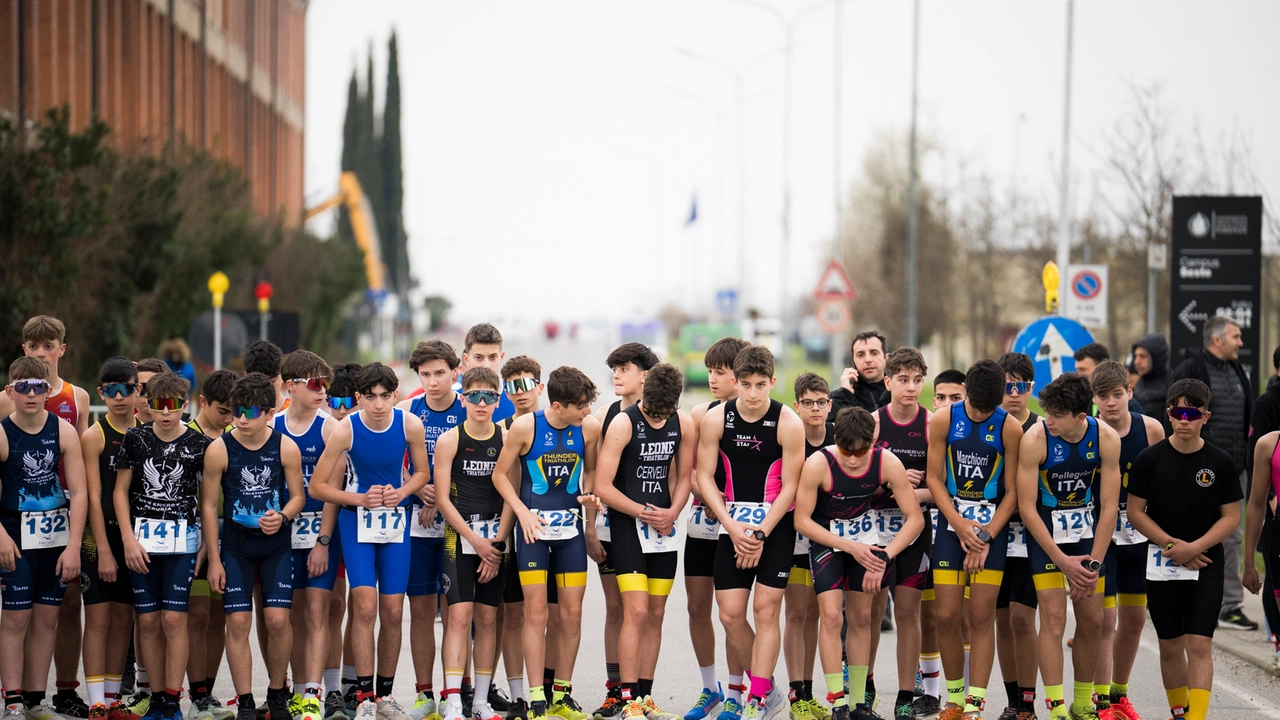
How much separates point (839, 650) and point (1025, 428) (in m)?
1.74

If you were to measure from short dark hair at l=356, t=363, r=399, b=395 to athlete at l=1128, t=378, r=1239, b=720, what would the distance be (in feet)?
14.5

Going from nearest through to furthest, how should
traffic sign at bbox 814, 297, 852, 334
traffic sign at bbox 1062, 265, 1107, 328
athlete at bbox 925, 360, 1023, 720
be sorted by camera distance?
athlete at bbox 925, 360, 1023, 720
traffic sign at bbox 1062, 265, 1107, 328
traffic sign at bbox 814, 297, 852, 334

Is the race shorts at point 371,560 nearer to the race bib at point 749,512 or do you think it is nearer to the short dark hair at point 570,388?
the short dark hair at point 570,388

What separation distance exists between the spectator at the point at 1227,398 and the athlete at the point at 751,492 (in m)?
4.11

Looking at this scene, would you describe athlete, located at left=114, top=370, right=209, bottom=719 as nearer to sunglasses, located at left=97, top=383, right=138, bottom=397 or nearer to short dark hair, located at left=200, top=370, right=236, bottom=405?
short dark hair, located at left=200, top=370, right=236, bottom=405

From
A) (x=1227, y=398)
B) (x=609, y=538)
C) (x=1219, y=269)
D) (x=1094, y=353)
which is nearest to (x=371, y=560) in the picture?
(x=609, y=538)

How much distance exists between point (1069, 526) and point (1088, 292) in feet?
27.4

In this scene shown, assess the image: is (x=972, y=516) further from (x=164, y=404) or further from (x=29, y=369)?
(x=29, y=369)

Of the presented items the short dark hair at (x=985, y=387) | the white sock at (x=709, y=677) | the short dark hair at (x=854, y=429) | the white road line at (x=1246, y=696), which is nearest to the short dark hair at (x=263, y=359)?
the white sock at (x=709, y=677)

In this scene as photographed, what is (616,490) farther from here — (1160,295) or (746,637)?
(1160,295)

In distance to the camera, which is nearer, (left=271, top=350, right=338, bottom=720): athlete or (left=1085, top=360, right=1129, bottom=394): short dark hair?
(left=271, top=350, right=338, bottom=720): athlete

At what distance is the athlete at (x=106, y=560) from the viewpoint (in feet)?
24.7

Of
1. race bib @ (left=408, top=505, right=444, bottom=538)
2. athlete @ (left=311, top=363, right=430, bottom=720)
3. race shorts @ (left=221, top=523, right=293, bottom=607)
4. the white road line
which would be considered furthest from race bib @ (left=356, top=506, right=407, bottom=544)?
the white road line

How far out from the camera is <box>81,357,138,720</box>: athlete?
752 centimetres
